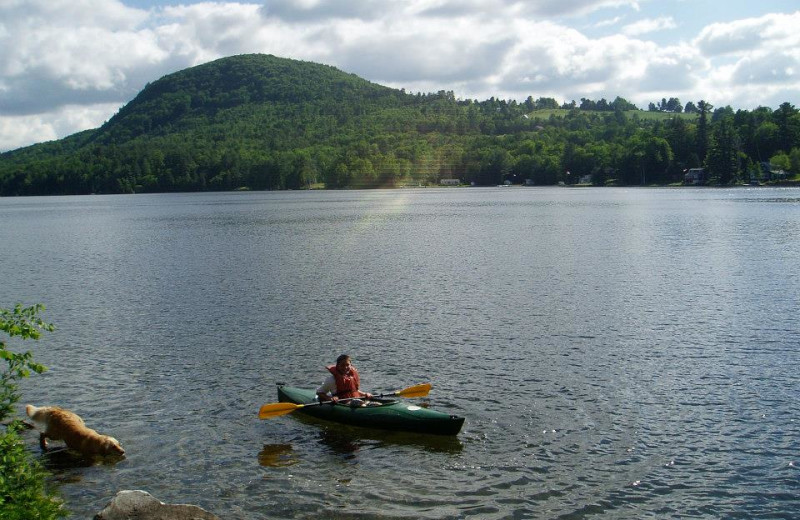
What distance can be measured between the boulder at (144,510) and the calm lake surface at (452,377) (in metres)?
1.28

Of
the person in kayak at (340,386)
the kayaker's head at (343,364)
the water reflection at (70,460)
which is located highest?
the kayaker's head at (343,364)

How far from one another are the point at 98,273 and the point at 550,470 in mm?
41198

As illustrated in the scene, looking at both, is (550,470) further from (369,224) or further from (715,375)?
(369,224)

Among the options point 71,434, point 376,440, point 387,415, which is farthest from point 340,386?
point 71,434

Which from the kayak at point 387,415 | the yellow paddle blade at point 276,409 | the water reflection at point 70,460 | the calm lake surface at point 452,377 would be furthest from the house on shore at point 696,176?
the water reflection at point 70,460

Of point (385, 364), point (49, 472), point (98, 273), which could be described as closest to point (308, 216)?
point (98, 273)

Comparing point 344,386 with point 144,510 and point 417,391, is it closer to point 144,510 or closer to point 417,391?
point 417,391

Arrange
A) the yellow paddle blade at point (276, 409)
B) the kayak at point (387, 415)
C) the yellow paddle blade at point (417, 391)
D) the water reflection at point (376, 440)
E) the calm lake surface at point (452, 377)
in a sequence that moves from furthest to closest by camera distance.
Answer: the yellow paddle blade at point (417, 391), the yellow paddle blade at point (276, 409), the kayak at point (387, 415), the water reflection at point (376, 440), the calm lake surface at point (452, 377)

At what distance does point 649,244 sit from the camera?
5862cm

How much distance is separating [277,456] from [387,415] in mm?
2915

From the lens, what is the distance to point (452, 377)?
22.0 metres

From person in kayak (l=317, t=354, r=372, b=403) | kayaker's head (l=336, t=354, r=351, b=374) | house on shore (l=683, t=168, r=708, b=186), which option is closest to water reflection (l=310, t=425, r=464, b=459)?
person in kayak (l=317, t=354, r=372, b=403)

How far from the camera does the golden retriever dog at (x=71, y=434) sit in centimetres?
1616

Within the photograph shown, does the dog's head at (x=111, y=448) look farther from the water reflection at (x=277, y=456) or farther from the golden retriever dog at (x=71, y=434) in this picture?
the water reflection at (x=277, y=456)
